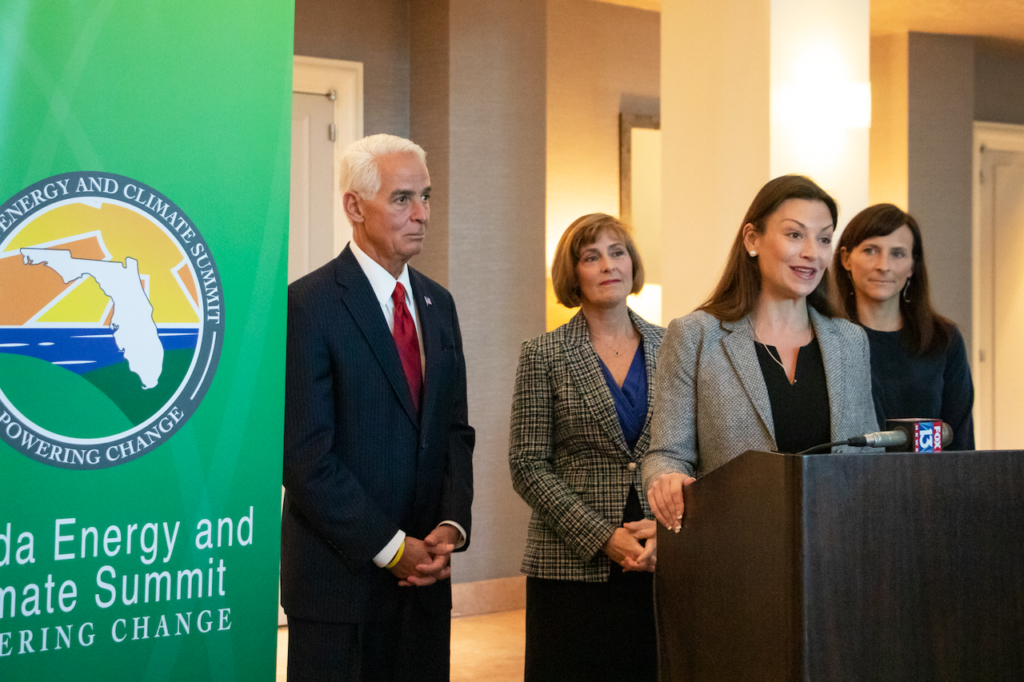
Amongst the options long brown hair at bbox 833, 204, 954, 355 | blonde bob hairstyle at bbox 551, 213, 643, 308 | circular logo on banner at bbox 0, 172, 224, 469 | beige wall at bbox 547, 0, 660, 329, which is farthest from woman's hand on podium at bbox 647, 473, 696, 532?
beige wall at bbox 547, 0, 660, 329

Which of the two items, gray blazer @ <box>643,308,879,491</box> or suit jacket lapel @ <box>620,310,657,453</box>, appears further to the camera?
suit jacket lapel @ <box>620,310,657,453</box>

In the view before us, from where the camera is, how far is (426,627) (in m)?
2.26

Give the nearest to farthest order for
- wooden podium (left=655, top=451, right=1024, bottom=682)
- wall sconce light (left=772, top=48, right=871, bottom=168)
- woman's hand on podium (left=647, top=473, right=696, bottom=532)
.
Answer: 1. wooden podium (left=655, top=451, right=1024, bottom=682)
2. woman's hand on podium (left=647, top=473, right=696, bottom=532)
3. wall sconce light (left=772, top=48, right=871, bottom=168)

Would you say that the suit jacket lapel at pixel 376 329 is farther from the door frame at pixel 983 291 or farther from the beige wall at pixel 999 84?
the beige wall at pixel 999 84

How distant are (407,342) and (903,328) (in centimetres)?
148

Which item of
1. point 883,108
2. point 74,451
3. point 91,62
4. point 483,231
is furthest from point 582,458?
Answer: point 883,108

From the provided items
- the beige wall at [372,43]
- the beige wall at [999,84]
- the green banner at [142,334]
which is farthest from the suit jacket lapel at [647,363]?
the beige wall at [999,84]

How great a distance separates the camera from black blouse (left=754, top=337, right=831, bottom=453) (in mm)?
→ 1970

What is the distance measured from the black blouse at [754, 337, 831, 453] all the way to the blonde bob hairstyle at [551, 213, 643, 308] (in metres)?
0.88

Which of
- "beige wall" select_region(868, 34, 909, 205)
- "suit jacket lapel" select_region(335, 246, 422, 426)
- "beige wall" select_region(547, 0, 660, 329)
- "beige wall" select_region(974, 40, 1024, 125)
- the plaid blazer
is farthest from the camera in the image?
"beige wall" select_region(974, 40, 1024, 125)

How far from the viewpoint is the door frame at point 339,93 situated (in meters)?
5.09

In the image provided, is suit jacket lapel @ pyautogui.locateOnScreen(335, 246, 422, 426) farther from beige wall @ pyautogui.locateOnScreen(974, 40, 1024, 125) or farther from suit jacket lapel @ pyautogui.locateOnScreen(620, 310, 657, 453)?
beige wall @ pyautogui.locateOnScreen(974, 40, 1024, 125)

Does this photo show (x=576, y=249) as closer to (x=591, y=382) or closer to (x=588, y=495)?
(x=591, y=382)

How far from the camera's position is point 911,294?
288 centimetres
